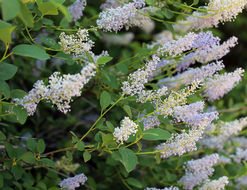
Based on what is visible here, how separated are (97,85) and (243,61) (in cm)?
247

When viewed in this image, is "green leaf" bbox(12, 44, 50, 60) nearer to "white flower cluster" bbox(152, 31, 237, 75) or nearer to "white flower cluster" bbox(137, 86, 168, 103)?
"white flower cluster" bbox(137, 86, 168, 103)

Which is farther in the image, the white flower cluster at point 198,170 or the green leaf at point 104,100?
the white flower cluster at point 198,170

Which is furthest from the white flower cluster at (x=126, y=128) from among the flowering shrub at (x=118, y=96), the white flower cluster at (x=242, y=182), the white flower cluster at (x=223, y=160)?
the white flower cluster at (x=242, y=182)

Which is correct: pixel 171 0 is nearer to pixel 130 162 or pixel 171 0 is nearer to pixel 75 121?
pixel 130 162

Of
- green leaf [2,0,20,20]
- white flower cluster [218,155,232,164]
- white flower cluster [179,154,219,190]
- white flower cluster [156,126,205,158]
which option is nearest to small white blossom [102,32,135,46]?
white flower cluster [218,155,232,164]

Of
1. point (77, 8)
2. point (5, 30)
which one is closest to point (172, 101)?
point (5, 30)

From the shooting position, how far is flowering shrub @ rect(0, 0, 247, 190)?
3.35ft

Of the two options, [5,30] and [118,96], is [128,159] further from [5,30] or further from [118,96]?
[5,30]

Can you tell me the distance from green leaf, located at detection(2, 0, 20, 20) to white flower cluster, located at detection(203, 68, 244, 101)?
87 cm

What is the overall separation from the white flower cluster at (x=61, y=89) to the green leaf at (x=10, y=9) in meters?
0.23

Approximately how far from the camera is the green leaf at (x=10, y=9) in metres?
0.73

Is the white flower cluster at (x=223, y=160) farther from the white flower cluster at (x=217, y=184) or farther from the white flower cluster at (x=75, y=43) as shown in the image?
the white flower cluster at (x=75, y=43)

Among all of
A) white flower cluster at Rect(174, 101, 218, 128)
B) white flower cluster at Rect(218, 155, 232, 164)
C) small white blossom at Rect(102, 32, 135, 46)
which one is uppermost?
white flower cluster at Rect(174, 101, 218, 128)

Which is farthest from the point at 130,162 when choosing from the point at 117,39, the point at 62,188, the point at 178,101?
the point at 117,39
